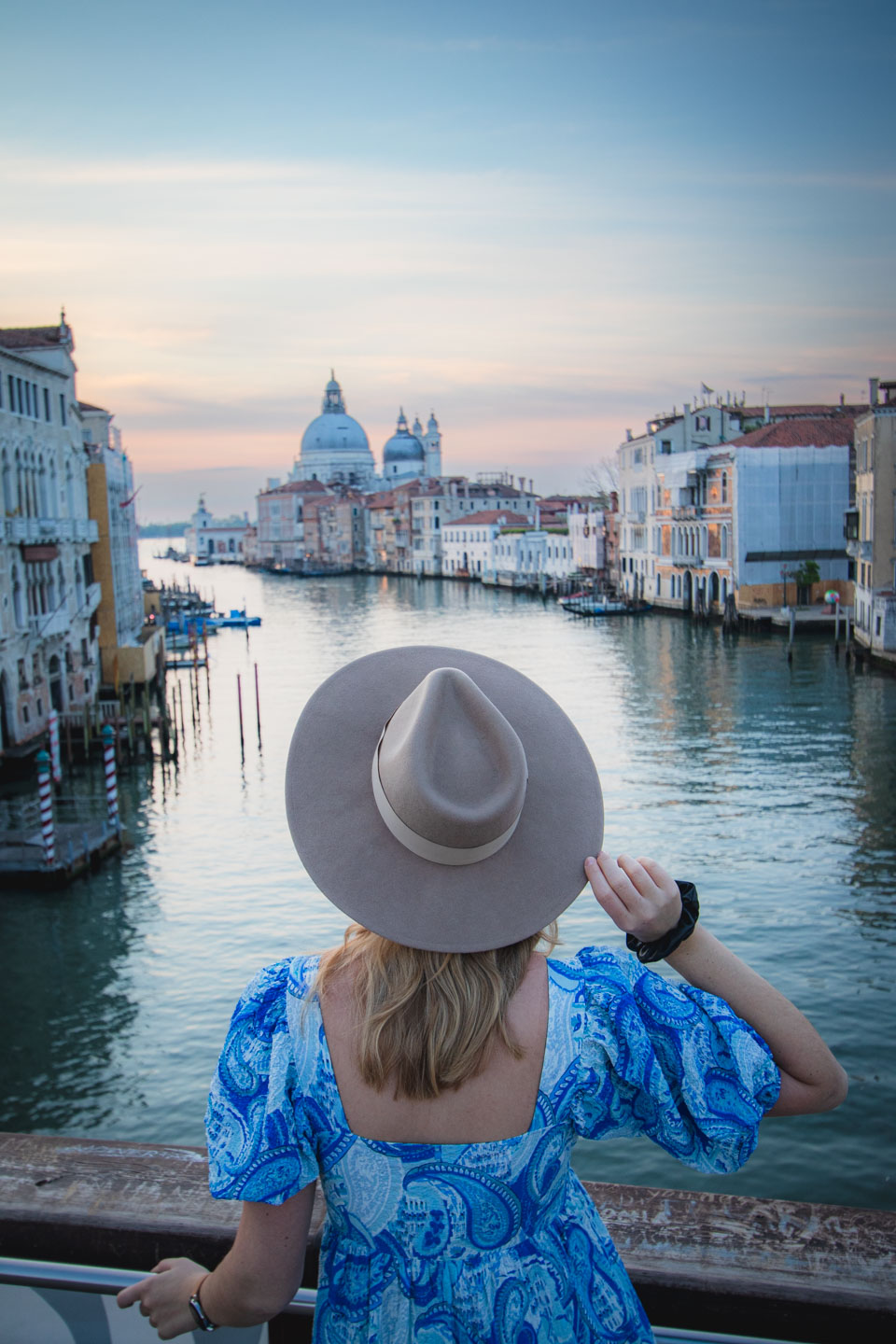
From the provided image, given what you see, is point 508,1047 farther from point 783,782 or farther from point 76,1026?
point 783,782

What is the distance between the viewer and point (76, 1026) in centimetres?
621

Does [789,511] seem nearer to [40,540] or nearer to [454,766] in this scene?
[40,540]

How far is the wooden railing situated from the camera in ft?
3.00

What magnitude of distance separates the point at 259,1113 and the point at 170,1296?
0.19 metres

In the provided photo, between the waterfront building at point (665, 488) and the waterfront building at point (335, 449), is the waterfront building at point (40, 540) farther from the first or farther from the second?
the waterfront building at point (335, 449)

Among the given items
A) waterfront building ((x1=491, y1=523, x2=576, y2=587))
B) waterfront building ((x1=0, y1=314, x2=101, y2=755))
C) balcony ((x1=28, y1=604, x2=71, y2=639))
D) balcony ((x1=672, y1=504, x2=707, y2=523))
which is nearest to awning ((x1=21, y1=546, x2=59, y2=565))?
waterfront building ((x1=0, y1=314, x2=101, y2=755))

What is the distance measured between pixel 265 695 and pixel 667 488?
50.4 feet

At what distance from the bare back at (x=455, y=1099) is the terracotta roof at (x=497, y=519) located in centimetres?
4747

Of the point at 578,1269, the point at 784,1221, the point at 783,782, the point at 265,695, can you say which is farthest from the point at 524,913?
the point at 265,695

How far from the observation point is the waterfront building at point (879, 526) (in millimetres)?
17281

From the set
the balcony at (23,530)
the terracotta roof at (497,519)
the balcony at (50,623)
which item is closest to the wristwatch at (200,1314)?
the balcony at (23,530)

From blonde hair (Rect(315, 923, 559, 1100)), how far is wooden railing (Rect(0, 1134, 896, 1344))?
295 millimetres

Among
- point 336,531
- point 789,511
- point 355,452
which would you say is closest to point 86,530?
point 789,511

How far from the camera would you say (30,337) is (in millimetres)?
14320
